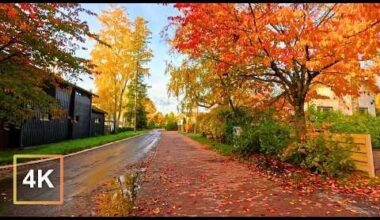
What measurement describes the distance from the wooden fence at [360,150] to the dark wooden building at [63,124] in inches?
449

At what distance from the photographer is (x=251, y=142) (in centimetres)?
1650

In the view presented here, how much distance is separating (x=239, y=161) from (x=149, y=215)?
9.63 metres

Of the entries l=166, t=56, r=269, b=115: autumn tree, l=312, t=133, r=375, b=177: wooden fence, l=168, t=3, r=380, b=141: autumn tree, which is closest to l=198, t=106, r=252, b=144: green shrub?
l=166, t=56, r=269, b=115: autumn tree

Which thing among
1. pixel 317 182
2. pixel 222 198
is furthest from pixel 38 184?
pixel 317 182

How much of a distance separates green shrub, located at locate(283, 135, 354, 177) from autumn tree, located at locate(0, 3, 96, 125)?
980 centimetres

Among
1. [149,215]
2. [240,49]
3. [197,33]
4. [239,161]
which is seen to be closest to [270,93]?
[239,161]

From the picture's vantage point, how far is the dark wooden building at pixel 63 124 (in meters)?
21.7

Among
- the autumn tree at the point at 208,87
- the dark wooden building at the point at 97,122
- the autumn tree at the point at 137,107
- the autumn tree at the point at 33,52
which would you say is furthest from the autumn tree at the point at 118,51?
the autumn tree at the point at 33,52

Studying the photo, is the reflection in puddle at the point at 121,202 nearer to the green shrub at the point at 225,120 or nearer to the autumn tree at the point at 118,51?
the green shrub at the point at 225,120

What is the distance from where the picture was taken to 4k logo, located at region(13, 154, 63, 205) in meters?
7.99

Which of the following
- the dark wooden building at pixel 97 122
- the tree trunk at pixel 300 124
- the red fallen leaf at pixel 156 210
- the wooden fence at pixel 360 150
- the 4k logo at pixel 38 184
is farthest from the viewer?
the dark wooden building at pixel 97 122

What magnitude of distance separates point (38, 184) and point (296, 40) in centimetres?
922

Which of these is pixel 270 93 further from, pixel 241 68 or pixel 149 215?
pixel 149 215

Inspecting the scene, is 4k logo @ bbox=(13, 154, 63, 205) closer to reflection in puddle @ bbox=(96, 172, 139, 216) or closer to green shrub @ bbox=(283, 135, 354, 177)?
reflection in puddle @ bbox=(96, 172, 139, 216)
